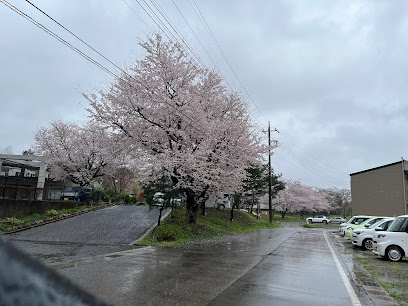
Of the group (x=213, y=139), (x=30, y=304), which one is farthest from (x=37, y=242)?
(x=30, y=304)

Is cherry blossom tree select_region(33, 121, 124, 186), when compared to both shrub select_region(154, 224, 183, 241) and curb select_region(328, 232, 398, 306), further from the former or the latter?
curb select_region(328, 232, 398, 306)

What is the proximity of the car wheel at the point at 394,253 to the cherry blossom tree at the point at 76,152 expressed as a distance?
24.4 m

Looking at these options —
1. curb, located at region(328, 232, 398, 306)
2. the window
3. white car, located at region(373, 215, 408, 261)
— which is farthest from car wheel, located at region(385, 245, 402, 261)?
curb, located at region(328, 232, 398, 306)

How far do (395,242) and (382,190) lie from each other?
26.5m

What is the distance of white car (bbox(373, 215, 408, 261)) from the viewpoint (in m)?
11.4

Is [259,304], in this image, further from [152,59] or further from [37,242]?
[152,59]

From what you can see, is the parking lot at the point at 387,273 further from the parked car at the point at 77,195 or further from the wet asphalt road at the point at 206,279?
the parked car at the point at 77,195

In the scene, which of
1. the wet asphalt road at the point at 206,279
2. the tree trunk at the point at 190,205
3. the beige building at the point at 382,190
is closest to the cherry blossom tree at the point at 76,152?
the tree trunk at the point at 190,205

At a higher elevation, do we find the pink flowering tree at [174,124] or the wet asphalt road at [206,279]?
the pink flowering tree at [174,124]

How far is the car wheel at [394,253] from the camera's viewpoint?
453 inches

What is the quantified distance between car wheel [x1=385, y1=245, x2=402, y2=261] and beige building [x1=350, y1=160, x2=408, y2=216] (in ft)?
75.4

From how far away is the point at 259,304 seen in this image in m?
5.80

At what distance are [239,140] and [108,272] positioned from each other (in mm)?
13178

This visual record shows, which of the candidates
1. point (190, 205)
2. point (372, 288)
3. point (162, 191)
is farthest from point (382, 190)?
point (372, 288)
